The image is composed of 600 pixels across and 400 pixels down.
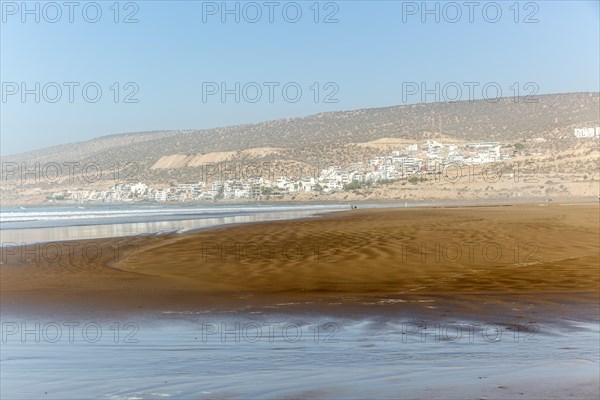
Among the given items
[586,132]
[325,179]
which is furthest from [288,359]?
[586,132]

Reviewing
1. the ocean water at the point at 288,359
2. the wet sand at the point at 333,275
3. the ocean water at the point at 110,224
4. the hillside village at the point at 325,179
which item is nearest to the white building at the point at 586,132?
the hillside village at the point at 325,179

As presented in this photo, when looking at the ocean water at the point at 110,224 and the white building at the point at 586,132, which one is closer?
the ocean water at the point at 110,224

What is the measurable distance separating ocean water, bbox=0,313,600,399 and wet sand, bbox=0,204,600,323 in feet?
3.58

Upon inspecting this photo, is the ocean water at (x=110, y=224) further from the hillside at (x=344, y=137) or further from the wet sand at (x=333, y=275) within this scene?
the hillside at (x=344, y=137)

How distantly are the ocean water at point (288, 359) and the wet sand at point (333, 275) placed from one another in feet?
3.58

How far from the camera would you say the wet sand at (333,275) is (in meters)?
10.8

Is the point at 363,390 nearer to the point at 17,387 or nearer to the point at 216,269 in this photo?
the point at 17,387

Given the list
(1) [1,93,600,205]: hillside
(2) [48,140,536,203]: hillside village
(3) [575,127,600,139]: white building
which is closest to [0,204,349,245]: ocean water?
(2) [48,140,536,203]: hillside village

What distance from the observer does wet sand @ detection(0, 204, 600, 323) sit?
10.8 metres

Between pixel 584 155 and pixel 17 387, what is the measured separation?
75023 millimetres

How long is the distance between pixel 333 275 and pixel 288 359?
7.21m

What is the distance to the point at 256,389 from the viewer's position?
604 cm

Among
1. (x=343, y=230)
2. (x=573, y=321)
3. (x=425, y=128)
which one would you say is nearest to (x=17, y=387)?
(x=573, y=321)

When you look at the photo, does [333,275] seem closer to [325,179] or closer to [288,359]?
[288,359]
